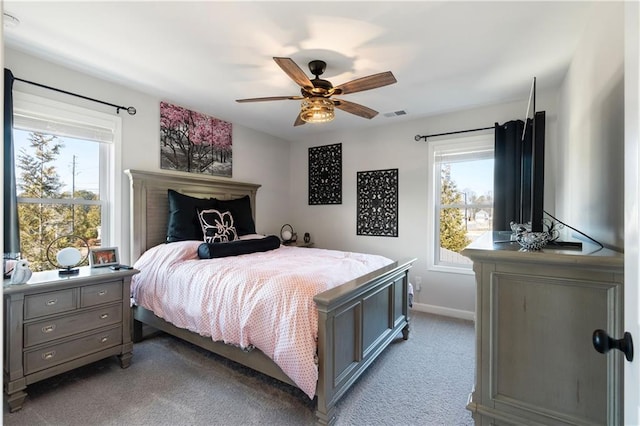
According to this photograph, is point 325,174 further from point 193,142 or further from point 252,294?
point 252,294

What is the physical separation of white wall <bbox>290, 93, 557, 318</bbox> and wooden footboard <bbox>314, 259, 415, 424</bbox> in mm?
1147

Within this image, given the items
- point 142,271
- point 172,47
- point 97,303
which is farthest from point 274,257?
point 172,47

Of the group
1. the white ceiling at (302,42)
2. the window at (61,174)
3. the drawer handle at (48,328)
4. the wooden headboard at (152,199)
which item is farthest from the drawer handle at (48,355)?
the white ceiling at (302,42)

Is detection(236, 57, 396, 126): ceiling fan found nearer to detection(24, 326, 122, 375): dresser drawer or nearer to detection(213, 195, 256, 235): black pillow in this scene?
detection(213, 195, 256, 235): black pillow

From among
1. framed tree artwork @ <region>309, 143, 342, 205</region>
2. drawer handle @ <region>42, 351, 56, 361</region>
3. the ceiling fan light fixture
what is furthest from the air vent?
drawer handle @ <region>42, 351, 56, 361</region>

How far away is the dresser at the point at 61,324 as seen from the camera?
199cm

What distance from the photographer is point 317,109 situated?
2.56 meters

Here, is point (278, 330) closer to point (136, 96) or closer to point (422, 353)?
point (422, 353)

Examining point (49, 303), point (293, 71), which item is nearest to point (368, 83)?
point (293, 71)

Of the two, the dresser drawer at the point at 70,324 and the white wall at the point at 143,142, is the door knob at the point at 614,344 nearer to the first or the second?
the dresser drawer at the point at 70,324

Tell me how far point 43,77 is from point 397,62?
2.83 m

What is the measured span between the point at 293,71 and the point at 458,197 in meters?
2.63

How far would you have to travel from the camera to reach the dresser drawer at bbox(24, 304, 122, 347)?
6.82 feet

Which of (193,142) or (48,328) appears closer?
(48,328)
